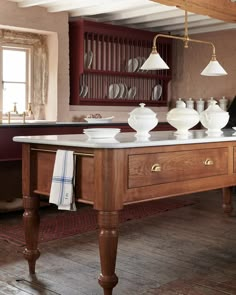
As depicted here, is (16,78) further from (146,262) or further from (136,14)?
(146,262)

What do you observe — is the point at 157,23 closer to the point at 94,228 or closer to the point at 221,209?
the point at 221,209

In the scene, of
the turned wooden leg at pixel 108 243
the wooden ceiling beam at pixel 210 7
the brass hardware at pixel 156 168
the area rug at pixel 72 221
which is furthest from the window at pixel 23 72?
the turned wooden leg at pixel 108 243

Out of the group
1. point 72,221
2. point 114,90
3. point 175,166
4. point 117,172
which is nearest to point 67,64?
point 114,90

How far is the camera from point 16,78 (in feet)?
23.4

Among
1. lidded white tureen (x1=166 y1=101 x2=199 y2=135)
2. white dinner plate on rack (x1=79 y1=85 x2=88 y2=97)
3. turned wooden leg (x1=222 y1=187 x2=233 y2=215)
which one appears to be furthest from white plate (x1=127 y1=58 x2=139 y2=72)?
lidded white tureen (x1=166 y1=101 x2=199 y2=135)

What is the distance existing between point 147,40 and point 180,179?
5.61 meters

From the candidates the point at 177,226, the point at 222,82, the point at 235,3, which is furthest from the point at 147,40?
the point at 177,226

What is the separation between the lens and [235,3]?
18.5ft

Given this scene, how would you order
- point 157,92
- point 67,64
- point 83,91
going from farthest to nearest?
point 157,92 < point 83,91 < point 67,64

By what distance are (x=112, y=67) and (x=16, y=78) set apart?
1674 mm

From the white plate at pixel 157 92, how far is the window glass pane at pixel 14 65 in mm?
2576

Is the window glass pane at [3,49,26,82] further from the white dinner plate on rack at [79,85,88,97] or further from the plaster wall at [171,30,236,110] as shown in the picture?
the plaster wall at [171,30,236,110]

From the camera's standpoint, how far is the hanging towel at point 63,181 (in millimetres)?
2939

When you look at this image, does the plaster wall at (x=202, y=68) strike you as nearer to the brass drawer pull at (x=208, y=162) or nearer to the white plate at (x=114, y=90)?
the white plate at (x=114, y=90)
